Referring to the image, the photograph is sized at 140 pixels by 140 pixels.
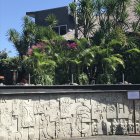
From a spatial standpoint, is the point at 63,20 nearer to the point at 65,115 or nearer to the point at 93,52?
the point at 93,52

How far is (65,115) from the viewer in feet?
48.9

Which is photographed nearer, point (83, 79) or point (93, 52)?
point (83, 79)

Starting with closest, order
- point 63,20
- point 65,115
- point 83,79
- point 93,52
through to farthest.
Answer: point 65,115 → point 83,79 → point 93,52 → point 63,20

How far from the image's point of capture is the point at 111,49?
20172 millimetres

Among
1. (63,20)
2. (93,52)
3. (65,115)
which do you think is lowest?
(65,115)

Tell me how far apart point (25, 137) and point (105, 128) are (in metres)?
3.13

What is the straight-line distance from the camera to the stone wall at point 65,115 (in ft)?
44.7

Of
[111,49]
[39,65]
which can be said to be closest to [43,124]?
[39,65]

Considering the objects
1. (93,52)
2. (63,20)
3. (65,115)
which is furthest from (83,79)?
(63,20)

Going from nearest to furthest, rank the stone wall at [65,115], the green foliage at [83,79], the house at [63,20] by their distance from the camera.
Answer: the stone wall at [65,115], the green foliage at [83,79], the house at [63,20]

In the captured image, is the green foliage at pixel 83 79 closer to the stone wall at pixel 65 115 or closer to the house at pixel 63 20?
the stone wall at pixel 65 115

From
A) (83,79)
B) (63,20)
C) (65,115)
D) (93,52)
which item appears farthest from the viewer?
(63,20)

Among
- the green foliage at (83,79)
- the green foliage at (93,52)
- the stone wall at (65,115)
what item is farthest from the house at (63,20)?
the stone wall at (65,115)

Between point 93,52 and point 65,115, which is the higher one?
point 93,52
